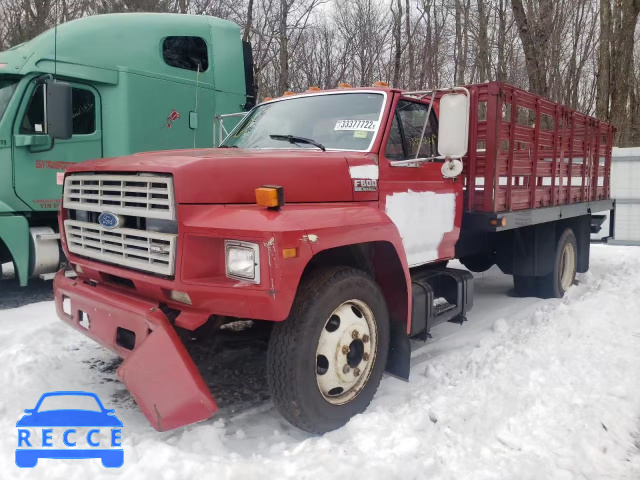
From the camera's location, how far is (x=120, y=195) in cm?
324

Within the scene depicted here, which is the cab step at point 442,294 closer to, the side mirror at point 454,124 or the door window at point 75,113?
the side mirror at point 454,124

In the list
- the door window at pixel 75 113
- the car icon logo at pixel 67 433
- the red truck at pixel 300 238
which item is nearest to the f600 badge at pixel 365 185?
the red truck at pixel 300 238

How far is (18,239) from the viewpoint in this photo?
5938mm

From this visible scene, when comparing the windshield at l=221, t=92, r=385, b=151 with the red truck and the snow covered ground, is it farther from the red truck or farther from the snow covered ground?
the snow covered ground

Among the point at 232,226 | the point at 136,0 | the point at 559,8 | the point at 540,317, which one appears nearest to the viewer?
the point at 232,226

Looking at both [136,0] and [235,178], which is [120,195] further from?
[136,0]

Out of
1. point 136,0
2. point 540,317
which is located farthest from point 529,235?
point 136,0

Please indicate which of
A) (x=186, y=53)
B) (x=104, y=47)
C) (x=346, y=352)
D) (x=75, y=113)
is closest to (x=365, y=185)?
(x=346, y=352)

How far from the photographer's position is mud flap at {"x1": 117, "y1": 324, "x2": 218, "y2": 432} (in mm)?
2830

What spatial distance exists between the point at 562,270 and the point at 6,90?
707 centimetres

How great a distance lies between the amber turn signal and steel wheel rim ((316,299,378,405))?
0.75 metres

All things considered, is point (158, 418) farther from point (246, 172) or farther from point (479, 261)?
point (479, 261)

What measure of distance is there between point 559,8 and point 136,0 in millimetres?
15951

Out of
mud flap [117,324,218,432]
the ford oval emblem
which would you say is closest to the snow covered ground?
mud flap [117,324,218,432]
